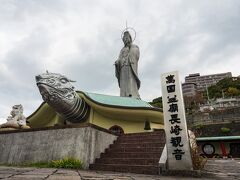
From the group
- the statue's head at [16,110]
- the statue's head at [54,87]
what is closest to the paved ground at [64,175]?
the statue's head at [54,87]

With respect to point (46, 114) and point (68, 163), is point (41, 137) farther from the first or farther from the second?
point (46, 114)

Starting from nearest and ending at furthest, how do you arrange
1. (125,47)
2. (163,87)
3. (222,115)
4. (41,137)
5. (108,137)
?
(163,87) < (41,137) < (108,137) < (125,47) < (222,115)

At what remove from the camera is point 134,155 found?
8031 mm

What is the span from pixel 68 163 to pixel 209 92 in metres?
67.2

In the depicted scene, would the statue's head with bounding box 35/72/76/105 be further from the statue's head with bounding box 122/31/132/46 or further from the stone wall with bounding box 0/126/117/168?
the statue's head with bounding box 122/31/132/46

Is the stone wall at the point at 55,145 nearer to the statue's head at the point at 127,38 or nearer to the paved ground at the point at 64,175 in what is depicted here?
the paved ground at the point at 64,175

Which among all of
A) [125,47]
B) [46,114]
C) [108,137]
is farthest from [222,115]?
[108,137]

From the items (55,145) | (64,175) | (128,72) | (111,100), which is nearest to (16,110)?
(55,145)

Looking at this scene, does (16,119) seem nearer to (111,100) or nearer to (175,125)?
(111,100)

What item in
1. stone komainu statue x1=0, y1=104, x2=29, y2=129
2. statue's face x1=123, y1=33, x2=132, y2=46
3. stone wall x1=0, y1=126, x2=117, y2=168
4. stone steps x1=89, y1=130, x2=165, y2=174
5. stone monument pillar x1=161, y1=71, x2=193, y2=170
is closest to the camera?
stone monument pillar x1=161, y1=71, x2=193, y2=170

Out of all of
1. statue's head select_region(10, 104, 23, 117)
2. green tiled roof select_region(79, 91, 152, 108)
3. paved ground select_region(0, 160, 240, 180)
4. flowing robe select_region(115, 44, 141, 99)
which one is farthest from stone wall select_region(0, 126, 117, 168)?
flowing robe select_region(115, 44, 141, 99)

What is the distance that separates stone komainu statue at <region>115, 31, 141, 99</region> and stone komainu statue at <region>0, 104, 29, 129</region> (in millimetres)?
8712

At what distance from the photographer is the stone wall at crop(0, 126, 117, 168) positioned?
7801mm

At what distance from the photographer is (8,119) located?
1141 centimetres
